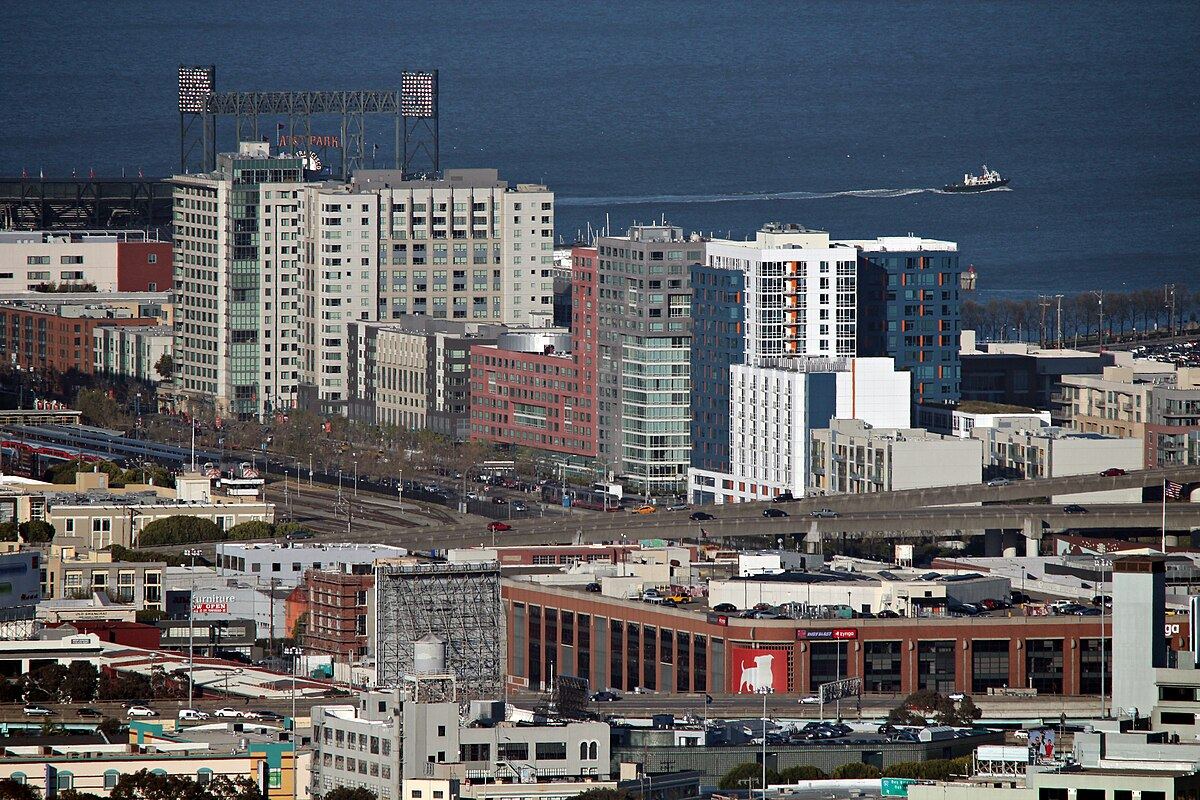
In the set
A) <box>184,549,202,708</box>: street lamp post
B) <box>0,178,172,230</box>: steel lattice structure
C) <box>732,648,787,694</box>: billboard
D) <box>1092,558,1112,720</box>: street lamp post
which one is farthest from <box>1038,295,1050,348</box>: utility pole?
<box>732,648,787,694</box>: billboard

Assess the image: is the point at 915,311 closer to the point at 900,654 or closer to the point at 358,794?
the point at 900,654

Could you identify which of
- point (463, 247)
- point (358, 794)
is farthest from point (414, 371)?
point (358, 794)

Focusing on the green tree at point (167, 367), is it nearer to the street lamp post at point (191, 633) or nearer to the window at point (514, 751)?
the street lamp post at point (191, 633)

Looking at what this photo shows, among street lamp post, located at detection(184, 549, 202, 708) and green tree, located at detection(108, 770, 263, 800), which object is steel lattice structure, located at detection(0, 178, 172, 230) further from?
green tree, located at detection(108, 770, 263, 800)

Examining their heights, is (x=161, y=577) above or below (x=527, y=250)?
below

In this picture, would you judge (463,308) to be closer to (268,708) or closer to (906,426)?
(906,426)

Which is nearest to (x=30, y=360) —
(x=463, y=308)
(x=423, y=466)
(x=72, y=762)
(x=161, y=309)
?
(x=161, y=309)
